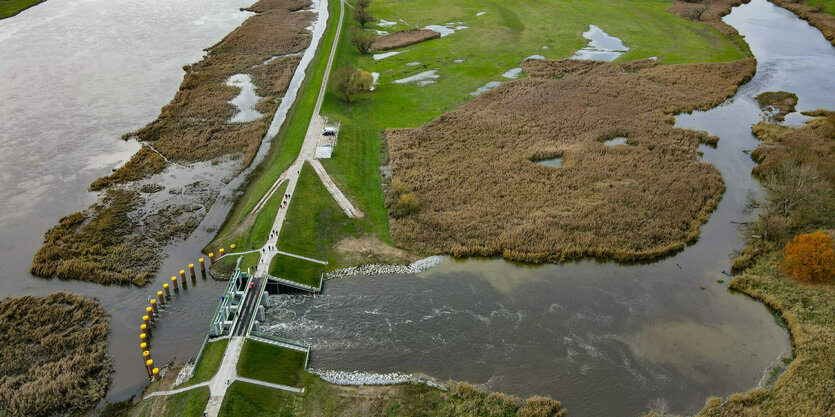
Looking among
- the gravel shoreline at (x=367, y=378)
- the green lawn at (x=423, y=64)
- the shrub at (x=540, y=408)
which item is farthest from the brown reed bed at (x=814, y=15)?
the gravel shoreline at (x=367, y=378)

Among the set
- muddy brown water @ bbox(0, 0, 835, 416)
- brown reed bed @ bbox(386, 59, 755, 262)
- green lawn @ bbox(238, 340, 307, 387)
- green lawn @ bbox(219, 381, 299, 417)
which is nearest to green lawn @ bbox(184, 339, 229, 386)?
green lawn @ bbox(238, 340, 307, 387)

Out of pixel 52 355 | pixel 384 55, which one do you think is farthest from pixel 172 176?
pixel 384 55

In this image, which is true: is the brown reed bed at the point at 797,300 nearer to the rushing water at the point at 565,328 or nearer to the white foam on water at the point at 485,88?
the rushing water at the point at 565,328

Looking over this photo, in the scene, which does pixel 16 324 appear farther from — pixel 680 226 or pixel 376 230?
pixel 680 226

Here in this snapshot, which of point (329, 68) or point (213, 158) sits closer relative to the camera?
point (213, 158)

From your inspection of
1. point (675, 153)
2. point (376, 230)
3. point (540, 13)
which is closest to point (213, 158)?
point (376, 230)
